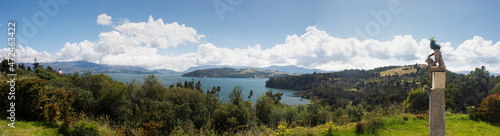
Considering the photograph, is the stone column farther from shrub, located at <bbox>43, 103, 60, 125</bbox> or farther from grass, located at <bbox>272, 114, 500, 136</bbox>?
shrub, located at <bbox>43, 103, 60, 125</bbox>

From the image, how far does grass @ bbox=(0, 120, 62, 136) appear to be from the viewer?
656cm

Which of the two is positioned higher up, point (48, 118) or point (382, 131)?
point (48, 118)

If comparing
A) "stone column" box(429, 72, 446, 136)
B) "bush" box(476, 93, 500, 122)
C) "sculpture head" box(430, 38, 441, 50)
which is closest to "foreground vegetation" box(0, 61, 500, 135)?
"bush" box(476, 93, 500, 122)

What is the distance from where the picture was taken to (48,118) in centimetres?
805

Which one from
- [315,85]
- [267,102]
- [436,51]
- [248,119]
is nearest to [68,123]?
[436,51]

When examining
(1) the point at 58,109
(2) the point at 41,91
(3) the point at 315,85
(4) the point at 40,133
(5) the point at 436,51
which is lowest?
(3) the point at 315,85

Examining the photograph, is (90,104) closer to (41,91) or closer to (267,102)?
(41,91)

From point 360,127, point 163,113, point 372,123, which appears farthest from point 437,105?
point 163,113

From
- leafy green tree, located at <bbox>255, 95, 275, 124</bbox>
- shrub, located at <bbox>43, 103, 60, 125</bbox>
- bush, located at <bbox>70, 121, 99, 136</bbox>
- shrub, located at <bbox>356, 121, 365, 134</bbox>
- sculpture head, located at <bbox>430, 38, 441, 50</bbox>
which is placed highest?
sculpture head, located at <bbox>430, 38, 441, 50</bbox>

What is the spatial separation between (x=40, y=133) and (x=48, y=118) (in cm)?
118

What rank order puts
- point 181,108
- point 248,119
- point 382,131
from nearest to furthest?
point 382,131 → point 181,108 → point 248,119

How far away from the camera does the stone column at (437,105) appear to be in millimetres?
4363

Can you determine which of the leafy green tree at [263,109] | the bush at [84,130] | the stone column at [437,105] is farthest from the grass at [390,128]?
the leafy green tree at [263,109]

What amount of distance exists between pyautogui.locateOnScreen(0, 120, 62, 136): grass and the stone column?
12.0 m
